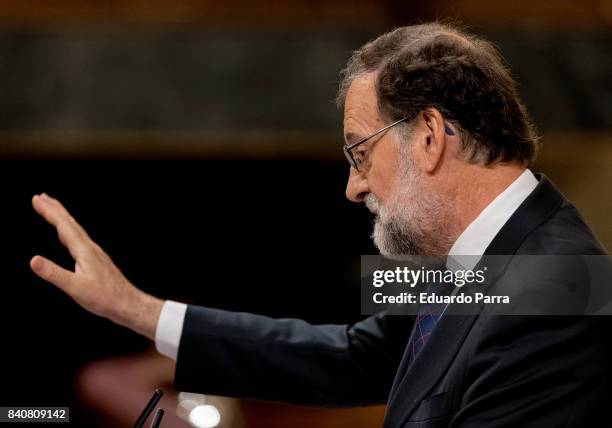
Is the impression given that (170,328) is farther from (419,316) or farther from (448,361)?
(448,361)

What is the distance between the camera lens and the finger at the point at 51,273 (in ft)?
5.84

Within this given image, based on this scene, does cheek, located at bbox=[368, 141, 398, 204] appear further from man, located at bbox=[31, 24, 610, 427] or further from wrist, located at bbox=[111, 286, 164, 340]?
wrist, located at bbox=[111, 286, 164, 340]

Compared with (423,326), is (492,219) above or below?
above

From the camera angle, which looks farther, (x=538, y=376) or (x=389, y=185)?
(x=389, y=185)

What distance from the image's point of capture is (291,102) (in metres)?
3.54

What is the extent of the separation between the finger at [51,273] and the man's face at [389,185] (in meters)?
0.64

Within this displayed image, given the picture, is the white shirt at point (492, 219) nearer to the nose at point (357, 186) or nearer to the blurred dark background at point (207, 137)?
the nose at point (357, 186)

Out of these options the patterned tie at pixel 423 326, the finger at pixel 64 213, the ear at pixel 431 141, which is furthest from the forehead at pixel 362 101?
the finger at pixel 64 213

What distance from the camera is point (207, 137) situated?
3525 mm

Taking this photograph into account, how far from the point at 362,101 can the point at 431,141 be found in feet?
0.61

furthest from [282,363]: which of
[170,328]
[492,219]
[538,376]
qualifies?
[538,376]

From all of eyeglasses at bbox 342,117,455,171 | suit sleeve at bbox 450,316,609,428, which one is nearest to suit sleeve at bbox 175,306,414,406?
eyeglasses at bbox 342,117,455,171

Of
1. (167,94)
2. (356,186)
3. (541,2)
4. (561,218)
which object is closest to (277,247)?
(167,94)

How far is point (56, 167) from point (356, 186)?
2.04 metres
